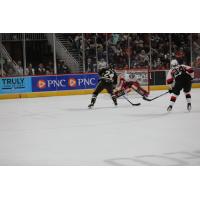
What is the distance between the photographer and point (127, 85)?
835cm

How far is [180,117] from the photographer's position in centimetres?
639

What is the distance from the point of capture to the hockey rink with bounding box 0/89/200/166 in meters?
4.67

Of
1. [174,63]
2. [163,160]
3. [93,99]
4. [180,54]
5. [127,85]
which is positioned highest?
[180,54]

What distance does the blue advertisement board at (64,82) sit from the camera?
8.20 metres

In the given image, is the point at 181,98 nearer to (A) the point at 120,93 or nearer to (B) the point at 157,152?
(A) the point at 120,93

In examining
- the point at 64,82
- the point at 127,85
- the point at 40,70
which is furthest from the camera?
the point at 64,82

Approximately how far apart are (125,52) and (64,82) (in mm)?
1995

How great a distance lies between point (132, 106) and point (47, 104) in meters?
1.33

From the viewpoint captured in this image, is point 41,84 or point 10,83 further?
point 41,84

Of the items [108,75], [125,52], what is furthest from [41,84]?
[125,52]

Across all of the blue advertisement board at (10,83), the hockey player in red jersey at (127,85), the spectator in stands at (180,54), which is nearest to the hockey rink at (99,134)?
the blue advertisement board at (10,83)

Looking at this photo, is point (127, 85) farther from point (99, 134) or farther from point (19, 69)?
point (99, 134)

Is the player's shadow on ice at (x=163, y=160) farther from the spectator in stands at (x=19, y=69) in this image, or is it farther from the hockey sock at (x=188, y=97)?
the spectator in stands at (x=19, y=69)
